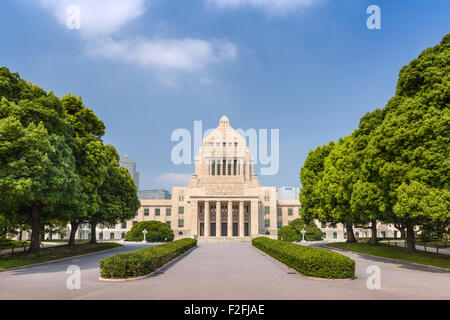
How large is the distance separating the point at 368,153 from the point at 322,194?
56.0 ft

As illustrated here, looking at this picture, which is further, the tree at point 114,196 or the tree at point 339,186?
the tree at point 114,196

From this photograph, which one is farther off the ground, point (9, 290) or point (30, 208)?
point (30, 208)

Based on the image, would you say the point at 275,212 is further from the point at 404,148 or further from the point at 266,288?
the point at 266,288

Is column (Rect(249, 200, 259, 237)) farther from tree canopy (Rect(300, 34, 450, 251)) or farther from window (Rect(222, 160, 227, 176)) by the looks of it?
tree canopy (Rect(300, 34, 450, 251))

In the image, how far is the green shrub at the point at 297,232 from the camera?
2424 inches

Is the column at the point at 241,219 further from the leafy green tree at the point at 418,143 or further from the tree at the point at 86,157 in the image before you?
the leafy green tree at the point at 418,143

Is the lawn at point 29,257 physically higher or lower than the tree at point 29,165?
lower

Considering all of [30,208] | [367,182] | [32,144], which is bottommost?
[30,208]

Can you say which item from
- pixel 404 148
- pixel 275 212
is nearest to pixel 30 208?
pixel 404 148

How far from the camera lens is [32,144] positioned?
19.4 metres

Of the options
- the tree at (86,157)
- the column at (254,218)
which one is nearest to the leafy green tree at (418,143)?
the tree at (86,157)

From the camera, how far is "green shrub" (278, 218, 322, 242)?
61.6 meters

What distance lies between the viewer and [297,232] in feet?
210

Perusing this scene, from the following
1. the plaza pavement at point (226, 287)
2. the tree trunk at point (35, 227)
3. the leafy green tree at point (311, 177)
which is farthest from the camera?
the leafy green tree at point (311, 177)
